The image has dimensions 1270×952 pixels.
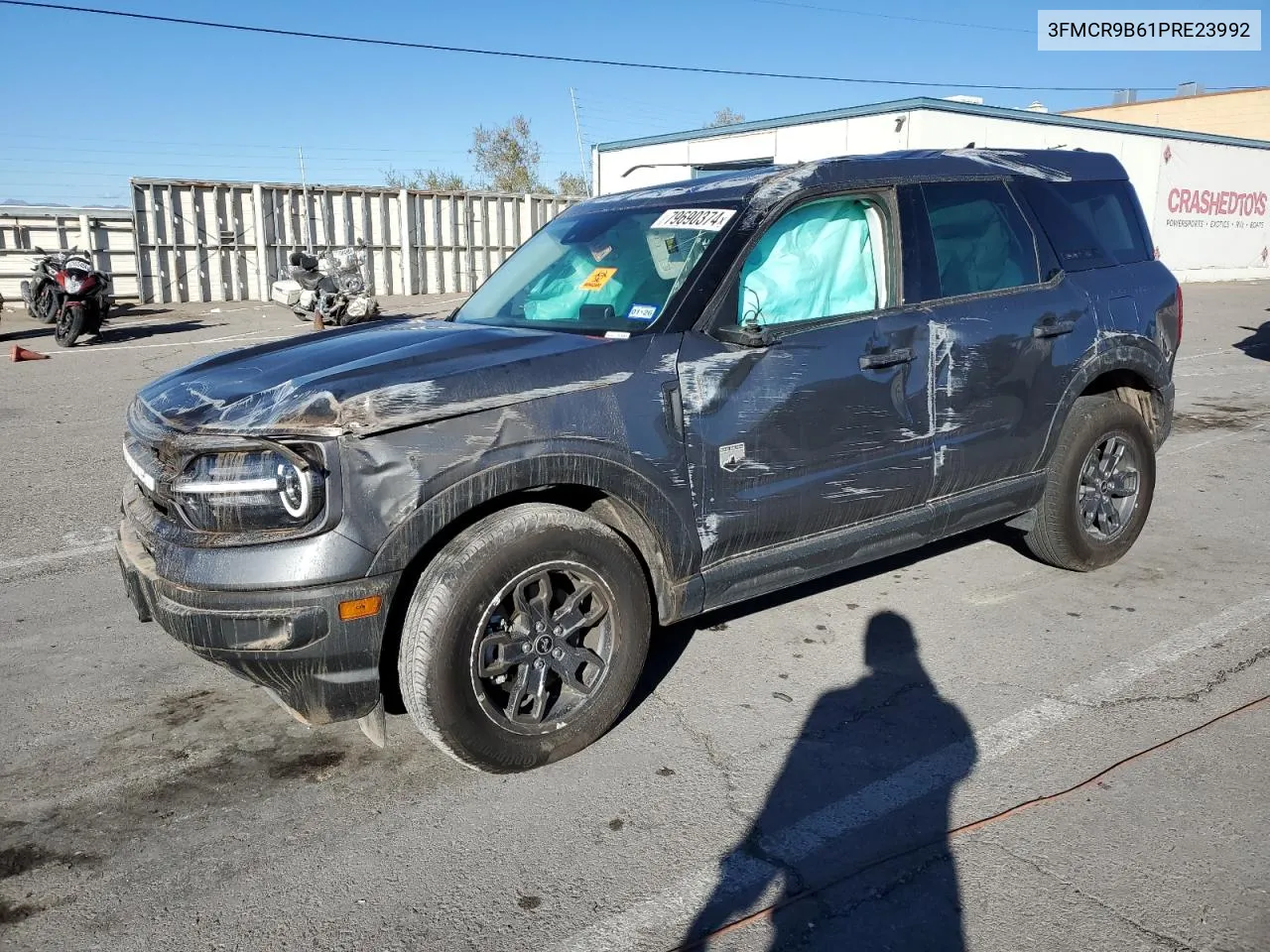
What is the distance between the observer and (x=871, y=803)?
311 centimetres

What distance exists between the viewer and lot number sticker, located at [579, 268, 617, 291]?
13.2 feet

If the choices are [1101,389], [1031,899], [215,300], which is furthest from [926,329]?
[215,300]

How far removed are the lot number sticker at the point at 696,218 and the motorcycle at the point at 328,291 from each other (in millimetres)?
13777

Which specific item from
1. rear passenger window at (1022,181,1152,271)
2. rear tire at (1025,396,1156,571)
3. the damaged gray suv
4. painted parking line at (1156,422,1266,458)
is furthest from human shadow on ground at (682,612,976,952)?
painted parking line at (1156,422,1266,458)

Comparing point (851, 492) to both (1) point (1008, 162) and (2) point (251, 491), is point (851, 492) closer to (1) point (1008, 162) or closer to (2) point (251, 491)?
(1) point (1008, 162)

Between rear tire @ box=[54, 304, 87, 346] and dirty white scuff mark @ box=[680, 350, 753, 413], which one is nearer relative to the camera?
dirty white scuff mark @ box=[680, 350, 753, 413]

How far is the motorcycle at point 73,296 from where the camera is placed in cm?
1498

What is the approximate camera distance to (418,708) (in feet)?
10.0

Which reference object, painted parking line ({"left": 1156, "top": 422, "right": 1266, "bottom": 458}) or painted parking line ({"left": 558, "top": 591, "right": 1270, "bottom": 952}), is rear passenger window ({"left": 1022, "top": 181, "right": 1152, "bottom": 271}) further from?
painted parking line ({"left": 1156, "top": 422, "right": 1266, "bottom": 458})

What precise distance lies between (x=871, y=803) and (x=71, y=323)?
49.7ft

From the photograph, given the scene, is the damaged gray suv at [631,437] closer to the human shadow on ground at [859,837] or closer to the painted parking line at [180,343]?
the human shadow on ground at [859,837]

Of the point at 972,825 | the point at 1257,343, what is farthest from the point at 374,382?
the point at 1257,343

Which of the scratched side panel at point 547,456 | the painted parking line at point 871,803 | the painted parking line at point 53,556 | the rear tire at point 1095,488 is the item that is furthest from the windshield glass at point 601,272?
the painted parking line at point 53,556

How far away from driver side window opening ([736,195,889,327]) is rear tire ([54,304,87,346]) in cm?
1398
